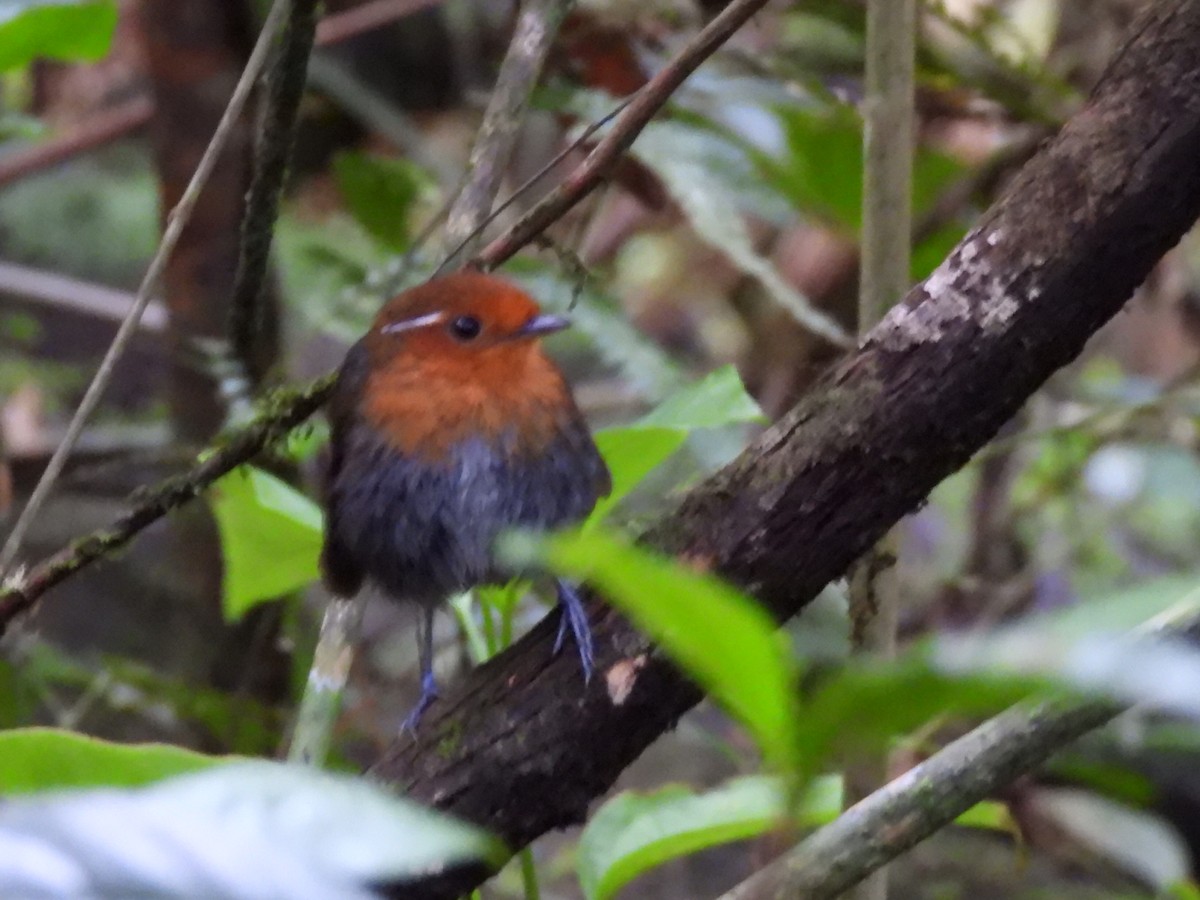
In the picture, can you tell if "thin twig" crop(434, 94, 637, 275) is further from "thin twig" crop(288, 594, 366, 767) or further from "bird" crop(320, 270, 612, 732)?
"thin twig" crop(288, 594, 366, 767)

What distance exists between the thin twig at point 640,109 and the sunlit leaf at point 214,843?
118cm

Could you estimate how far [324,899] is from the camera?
60 centimetres

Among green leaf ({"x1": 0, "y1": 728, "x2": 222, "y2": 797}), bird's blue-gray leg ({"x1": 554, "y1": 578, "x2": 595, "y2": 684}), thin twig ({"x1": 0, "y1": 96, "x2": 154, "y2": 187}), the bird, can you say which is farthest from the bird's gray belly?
thin twig ({"x1": 0, "y1": 96, "x2": 154, "y2": 187})

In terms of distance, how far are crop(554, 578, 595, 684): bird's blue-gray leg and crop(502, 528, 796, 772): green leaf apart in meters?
0.84

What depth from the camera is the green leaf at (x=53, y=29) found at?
1919mm

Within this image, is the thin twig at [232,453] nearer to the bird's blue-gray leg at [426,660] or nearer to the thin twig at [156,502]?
the thin twig at [156,502]

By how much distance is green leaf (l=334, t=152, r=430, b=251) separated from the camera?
341 cm

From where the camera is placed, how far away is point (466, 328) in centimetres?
225

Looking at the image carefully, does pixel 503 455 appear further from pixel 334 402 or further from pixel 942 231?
pixel 942 231

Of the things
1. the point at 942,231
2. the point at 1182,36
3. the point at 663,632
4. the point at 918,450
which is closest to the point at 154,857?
the point at 663,632

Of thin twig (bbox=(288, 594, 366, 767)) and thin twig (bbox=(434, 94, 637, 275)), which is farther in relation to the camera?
Result: thin twig (bbox=(288, 594, 366, 767))

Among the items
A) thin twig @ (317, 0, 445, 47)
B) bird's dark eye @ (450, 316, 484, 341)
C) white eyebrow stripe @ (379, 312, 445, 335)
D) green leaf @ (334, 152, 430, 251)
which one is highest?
thin twig @ (317, 0, 445, 47)

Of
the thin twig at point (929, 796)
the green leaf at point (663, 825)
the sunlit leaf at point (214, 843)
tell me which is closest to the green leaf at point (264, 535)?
the green leaf at point (663, 825)

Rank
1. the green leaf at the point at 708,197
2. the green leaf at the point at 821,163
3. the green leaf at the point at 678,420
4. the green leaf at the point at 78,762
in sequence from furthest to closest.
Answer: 1. the green leaf at the point at 821,163
2. the green leaf at the point at 708,197
3. the green leaf at the point at 678,420
4. the green leaf at the point at 78,762
